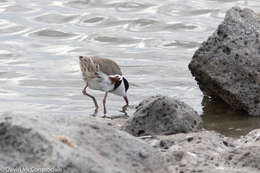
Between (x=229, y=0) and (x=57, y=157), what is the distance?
12302 millimetres

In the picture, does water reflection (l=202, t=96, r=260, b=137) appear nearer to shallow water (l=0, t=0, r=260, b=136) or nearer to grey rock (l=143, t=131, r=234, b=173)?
shallow water (l=0, t=0, r=260, b=136)

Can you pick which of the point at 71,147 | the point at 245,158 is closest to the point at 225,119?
the point at 245,158

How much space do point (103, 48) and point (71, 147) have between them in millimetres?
9030

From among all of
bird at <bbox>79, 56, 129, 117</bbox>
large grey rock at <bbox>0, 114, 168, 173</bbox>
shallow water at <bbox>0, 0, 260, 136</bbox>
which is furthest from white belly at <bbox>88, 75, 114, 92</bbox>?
large grey rock at <bbox>0, 114, 168, 173</bbox>

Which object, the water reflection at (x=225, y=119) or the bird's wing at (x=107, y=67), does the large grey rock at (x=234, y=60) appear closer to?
the water reflection at (x=225, y=119)

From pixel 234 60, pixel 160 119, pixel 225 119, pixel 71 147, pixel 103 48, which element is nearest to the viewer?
pixel 71 147

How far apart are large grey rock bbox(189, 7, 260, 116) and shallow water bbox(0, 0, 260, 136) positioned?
1.13 feet

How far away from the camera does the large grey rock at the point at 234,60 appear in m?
8.26

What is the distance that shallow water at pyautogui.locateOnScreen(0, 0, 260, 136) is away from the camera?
966 centimetres

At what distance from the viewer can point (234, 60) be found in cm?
825

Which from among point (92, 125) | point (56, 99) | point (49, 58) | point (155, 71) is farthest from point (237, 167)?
point (49, 58)

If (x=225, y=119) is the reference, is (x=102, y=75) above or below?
above

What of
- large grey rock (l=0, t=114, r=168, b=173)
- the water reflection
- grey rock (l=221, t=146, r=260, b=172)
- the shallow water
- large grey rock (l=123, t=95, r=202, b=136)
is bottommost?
the shallow water

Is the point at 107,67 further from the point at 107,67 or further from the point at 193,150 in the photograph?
the point at 193,150
